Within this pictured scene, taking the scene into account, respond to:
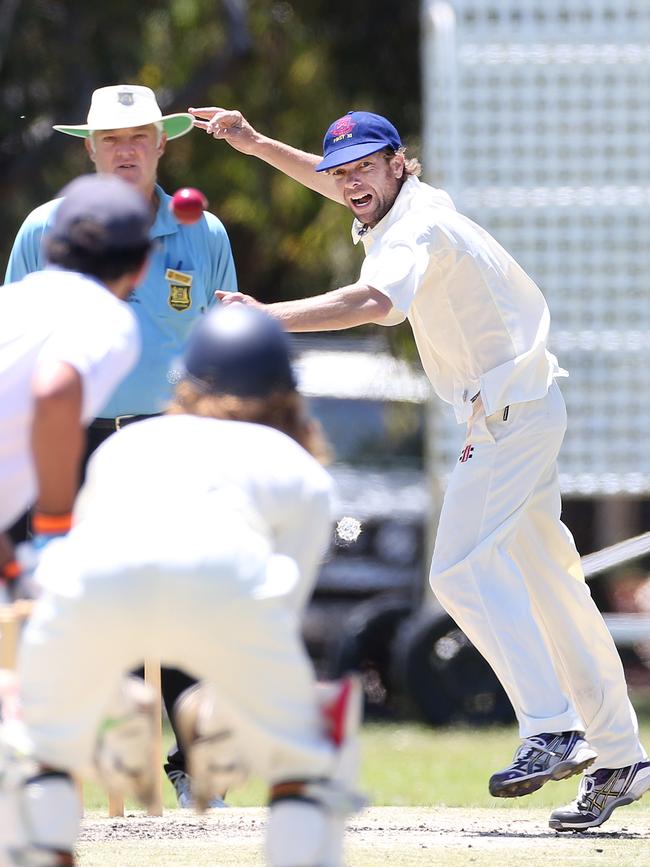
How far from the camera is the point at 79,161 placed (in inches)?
659

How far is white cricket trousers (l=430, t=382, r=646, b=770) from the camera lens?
245 inches

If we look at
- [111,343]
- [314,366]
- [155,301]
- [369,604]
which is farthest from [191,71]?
[111,343]

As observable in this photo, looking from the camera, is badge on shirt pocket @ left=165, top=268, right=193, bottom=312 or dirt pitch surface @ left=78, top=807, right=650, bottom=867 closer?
dirt pitch surface @ left=78, top=807, right=650, bottom=867

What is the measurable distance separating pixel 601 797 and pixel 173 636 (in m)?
2.86

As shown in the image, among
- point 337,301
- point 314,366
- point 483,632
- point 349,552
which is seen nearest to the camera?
point 337,301

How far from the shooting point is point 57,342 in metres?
4.20

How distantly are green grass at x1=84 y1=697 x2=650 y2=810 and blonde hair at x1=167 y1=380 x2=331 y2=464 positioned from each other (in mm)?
3224

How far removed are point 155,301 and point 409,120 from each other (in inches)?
390

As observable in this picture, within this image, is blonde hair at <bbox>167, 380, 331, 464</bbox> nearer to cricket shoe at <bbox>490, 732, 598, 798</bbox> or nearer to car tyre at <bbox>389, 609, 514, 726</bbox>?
cricket shoe at <bbox>490, 732, 598, 798</bbox>

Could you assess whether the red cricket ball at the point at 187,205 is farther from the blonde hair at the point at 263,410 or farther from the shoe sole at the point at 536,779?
the shoe sole at the point at 536,779

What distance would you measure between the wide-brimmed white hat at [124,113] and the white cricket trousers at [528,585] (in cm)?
166

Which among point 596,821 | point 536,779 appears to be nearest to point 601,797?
point 596,821

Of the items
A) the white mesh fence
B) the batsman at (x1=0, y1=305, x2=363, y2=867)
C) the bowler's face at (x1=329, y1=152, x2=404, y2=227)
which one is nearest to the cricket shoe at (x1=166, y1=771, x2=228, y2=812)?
the bowler's face at (x1=329, y1=152, x2=404, y2=227)

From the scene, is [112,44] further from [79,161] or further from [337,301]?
[337,301]
